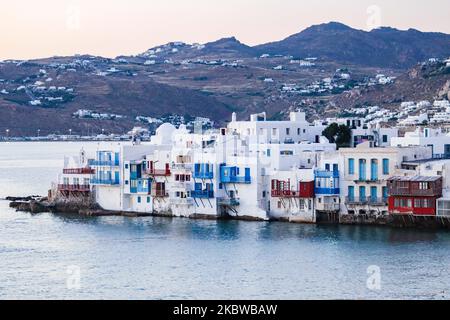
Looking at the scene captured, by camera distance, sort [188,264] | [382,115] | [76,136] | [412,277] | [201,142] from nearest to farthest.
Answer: [412,277] < [188,264] < [201,142] < [382,115] < [76,136]

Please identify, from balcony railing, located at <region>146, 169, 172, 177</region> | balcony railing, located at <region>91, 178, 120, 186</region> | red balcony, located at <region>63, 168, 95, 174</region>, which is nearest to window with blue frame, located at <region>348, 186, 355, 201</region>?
balcony railing, located at <region>146, 169, 172, 177</region>

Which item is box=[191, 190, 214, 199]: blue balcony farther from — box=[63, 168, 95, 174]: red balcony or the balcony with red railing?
box=[63, 168, 95, 174]: red balcony

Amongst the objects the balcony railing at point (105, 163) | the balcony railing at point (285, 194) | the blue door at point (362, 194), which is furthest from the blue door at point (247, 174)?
the balcony railing at point (105, 163)

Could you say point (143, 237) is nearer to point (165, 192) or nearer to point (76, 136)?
point (165, 192)

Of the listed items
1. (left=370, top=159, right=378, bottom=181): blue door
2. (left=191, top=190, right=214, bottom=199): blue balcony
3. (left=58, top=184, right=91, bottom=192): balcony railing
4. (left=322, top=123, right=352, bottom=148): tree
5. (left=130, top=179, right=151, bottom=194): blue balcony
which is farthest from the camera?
(left=322, top=123, right=352, bottom=148): tree

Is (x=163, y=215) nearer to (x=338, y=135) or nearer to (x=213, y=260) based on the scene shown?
(x=338, y=135)

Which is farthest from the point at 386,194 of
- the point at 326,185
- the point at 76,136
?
the point at 76,136
